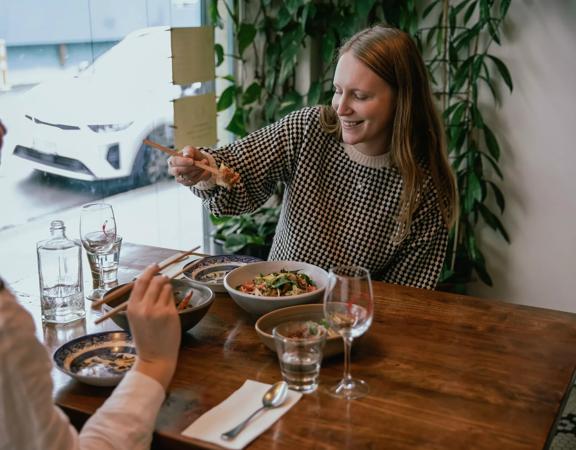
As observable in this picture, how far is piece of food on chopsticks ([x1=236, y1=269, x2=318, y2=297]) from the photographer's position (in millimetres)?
1762

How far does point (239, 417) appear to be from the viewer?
1.32 meters

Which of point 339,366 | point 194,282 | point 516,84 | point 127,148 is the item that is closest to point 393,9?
point 516,84

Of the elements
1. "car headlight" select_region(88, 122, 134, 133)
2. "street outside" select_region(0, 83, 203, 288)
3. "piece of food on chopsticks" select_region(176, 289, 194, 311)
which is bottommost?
"street outside" select_region(0, 83, 203, 288)

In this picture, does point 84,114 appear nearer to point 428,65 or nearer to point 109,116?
point 109,116

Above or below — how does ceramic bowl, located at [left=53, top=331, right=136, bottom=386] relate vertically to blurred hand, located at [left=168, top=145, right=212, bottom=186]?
below

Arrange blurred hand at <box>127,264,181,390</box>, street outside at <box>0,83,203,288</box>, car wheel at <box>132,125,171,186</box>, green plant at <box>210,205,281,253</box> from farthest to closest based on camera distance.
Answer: green plant at <box>210,205,281,253</box>
car wheel at <box>132,125,171,186</box>
street outside at <box>0,83,203,288</box>
blurred hand at <box>127,264,181,390</box>

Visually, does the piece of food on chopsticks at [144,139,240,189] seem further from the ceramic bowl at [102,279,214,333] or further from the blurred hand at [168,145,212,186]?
the ceramic bowl at [102,279,214,333]

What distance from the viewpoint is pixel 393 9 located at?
10.9ft

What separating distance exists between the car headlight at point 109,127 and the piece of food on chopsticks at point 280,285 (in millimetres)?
1425

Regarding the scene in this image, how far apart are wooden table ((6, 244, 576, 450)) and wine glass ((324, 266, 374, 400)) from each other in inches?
3.8

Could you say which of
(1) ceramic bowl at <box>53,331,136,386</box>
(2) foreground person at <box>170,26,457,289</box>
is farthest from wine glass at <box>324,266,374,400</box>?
(2) foreground person at <box>170,26,457,289</box>

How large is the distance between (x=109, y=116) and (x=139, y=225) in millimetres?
567

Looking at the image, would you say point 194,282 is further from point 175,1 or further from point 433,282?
point 175,1

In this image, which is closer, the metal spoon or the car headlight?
the metal spoon
